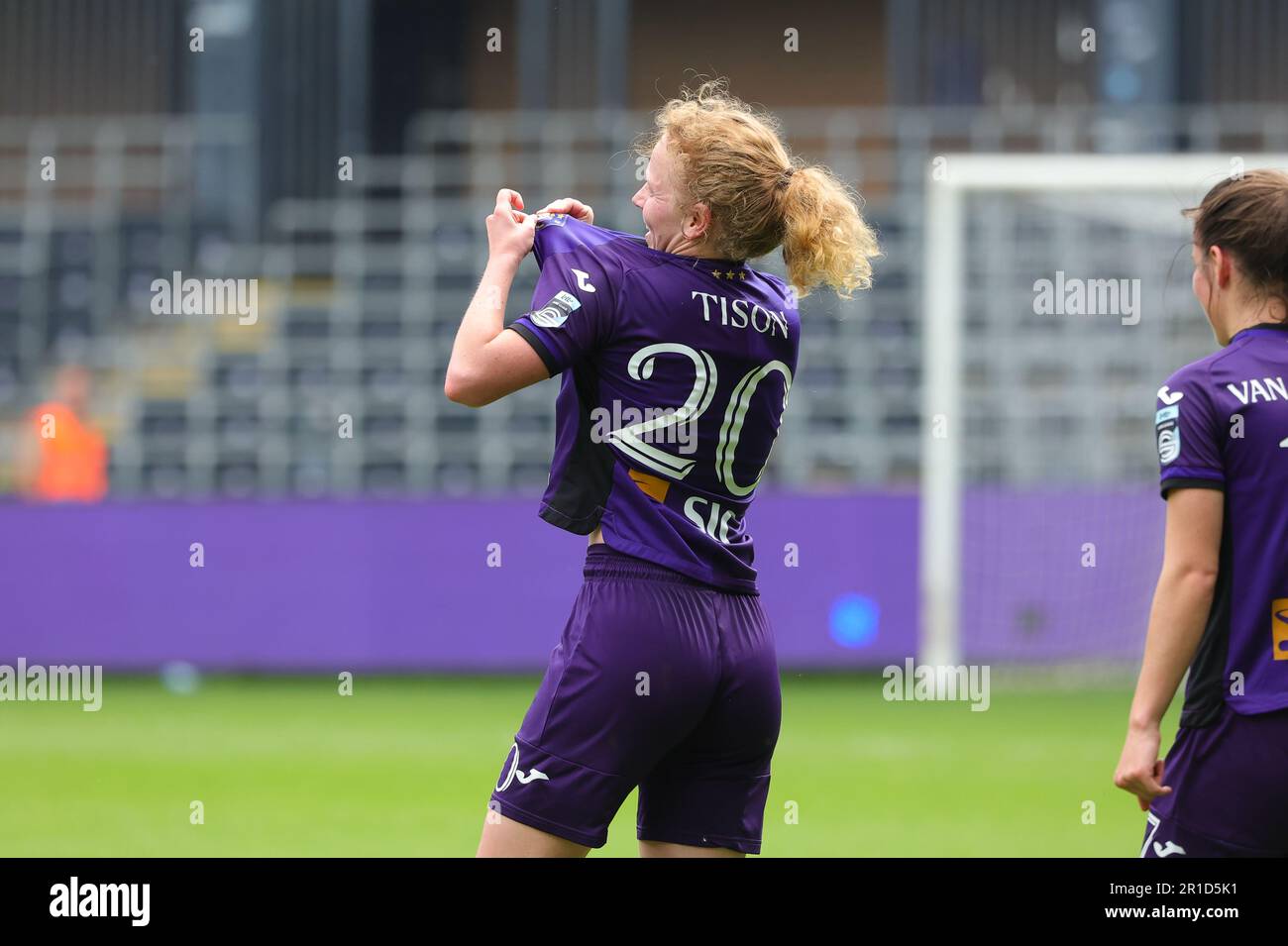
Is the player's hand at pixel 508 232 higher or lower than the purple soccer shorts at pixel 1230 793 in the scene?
higher

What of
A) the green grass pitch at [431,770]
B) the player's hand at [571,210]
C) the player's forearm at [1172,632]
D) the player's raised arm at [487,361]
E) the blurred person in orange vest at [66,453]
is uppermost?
the player's hand at [571,210]

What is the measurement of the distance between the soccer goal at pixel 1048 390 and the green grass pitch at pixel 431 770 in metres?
0.68

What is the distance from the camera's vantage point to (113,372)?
15.2 metres

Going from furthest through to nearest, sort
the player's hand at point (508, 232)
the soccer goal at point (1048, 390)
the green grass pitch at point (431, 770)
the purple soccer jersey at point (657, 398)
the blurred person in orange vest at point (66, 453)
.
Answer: the blurred person in orange vest at point (66, 453) < the soccer goal at point (1048, 390) < the green grass pitch at point (431, 770) < the player's hand at point (508, 232) < the purple soccer jersey at point (657, 398)

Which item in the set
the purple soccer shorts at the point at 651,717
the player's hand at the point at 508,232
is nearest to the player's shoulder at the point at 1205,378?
the purple soccer shorts at the point at 651,717

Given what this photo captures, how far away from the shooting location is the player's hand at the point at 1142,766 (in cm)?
285

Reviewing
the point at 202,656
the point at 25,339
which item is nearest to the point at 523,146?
the point at 25,339

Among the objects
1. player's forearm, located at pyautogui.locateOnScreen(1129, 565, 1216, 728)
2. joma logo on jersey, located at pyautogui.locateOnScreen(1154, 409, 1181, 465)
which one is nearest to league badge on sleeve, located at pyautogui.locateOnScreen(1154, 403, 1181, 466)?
joma logo on jersey, located at pyautogui.locateOnScreen(1154, 409, 1181, 465)

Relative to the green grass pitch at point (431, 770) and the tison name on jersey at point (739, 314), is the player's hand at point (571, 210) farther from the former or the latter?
the green grass pitch at point (431, 770)

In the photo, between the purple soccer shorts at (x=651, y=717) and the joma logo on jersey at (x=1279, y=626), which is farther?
the purple soccer shorts at (x=651, y=717)

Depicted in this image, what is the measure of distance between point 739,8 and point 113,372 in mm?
7821

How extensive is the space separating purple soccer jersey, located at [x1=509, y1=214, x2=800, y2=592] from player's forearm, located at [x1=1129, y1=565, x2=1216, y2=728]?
0.79m

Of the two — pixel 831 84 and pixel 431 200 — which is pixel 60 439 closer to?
pixel 431 200

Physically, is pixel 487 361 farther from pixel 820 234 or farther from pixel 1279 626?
pixel 1279 626
